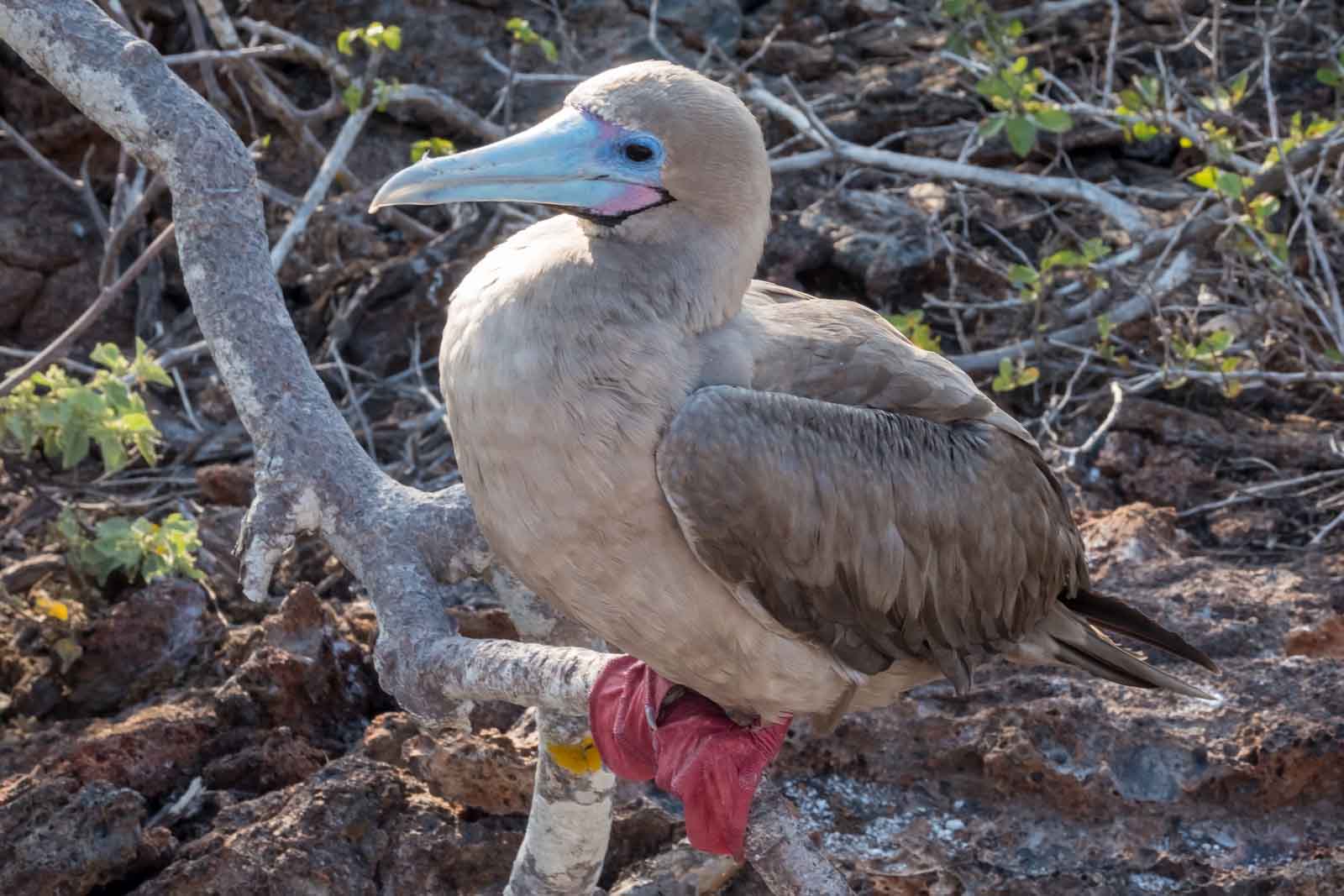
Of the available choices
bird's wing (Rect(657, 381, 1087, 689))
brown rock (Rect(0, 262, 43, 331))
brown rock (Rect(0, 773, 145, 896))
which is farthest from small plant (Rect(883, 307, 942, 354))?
brown rock (Rect(0, 262, 43, 331))

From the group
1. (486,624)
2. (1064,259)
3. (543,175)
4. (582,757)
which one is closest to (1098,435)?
(1064,259)

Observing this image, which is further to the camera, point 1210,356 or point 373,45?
point 373,45

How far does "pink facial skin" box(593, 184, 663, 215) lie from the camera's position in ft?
8.22

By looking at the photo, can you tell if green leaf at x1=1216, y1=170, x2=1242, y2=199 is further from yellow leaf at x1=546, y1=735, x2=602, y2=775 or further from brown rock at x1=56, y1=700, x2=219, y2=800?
brown rock at x1=56, y1=700, x2=219, y2=800

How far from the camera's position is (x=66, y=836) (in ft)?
9.89

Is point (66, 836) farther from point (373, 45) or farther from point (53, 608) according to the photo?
point (373, 45)

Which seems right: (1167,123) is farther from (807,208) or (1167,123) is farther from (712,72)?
(712,72)

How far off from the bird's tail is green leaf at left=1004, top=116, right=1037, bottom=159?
2.10m

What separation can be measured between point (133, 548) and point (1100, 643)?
2.29 m

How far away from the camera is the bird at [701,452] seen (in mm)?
2385

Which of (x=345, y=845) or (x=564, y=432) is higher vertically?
(x=564, y=432)

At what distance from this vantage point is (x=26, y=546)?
4.35 metres

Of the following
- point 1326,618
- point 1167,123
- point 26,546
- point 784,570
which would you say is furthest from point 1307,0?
point 26,546

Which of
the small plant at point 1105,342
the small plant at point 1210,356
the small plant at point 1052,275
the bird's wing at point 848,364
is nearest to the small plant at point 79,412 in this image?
the bird's wing at point 848,364
